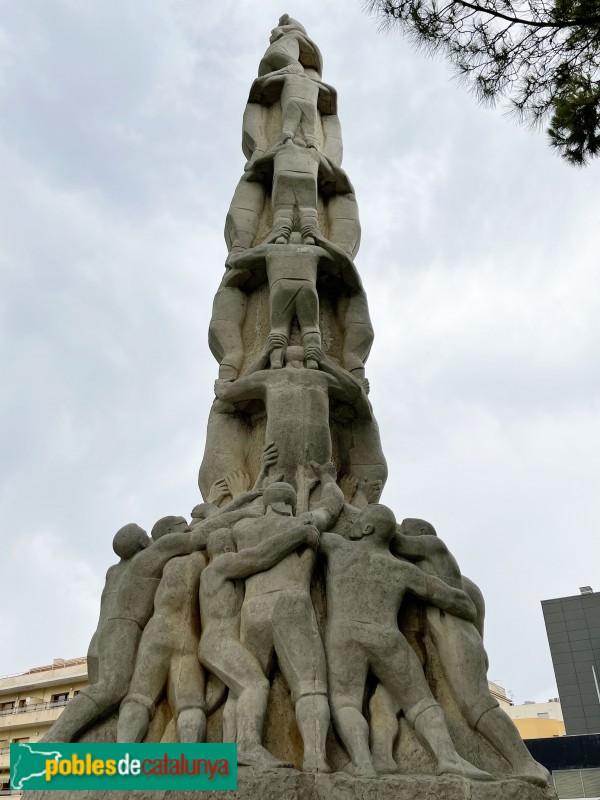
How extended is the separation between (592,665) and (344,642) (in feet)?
65.1

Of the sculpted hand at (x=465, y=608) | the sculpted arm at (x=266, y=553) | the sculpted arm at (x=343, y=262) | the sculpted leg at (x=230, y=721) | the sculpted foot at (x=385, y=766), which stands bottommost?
the sculpted foot at (x=385, y=766)

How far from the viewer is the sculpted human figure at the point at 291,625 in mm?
4199

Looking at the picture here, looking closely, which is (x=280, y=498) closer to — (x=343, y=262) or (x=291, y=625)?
(x=291, y=625)

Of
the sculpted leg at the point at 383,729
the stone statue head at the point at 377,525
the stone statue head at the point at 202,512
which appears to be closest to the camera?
the sculpted leg at the point at 383,729

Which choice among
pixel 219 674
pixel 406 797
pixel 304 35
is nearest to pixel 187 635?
pixel 219 674

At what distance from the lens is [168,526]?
547 centimetres

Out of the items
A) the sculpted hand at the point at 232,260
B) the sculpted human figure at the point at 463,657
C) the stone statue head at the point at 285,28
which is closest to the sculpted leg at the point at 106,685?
the sculpted human figure at the point at 463,657

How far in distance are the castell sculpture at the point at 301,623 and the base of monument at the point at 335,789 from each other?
0.01 metres

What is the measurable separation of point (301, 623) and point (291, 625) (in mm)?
61

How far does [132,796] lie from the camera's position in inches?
152

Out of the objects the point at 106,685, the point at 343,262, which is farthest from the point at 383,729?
the point at 343,262

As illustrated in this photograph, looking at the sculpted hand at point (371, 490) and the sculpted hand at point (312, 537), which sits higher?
the sculpted hand at point (371, 490)

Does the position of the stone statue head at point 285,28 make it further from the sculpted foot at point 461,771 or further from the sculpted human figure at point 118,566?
the sculpted foot at point 461,771

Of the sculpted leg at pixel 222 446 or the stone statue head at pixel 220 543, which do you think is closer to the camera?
the stone statue head at pixel 220 543
